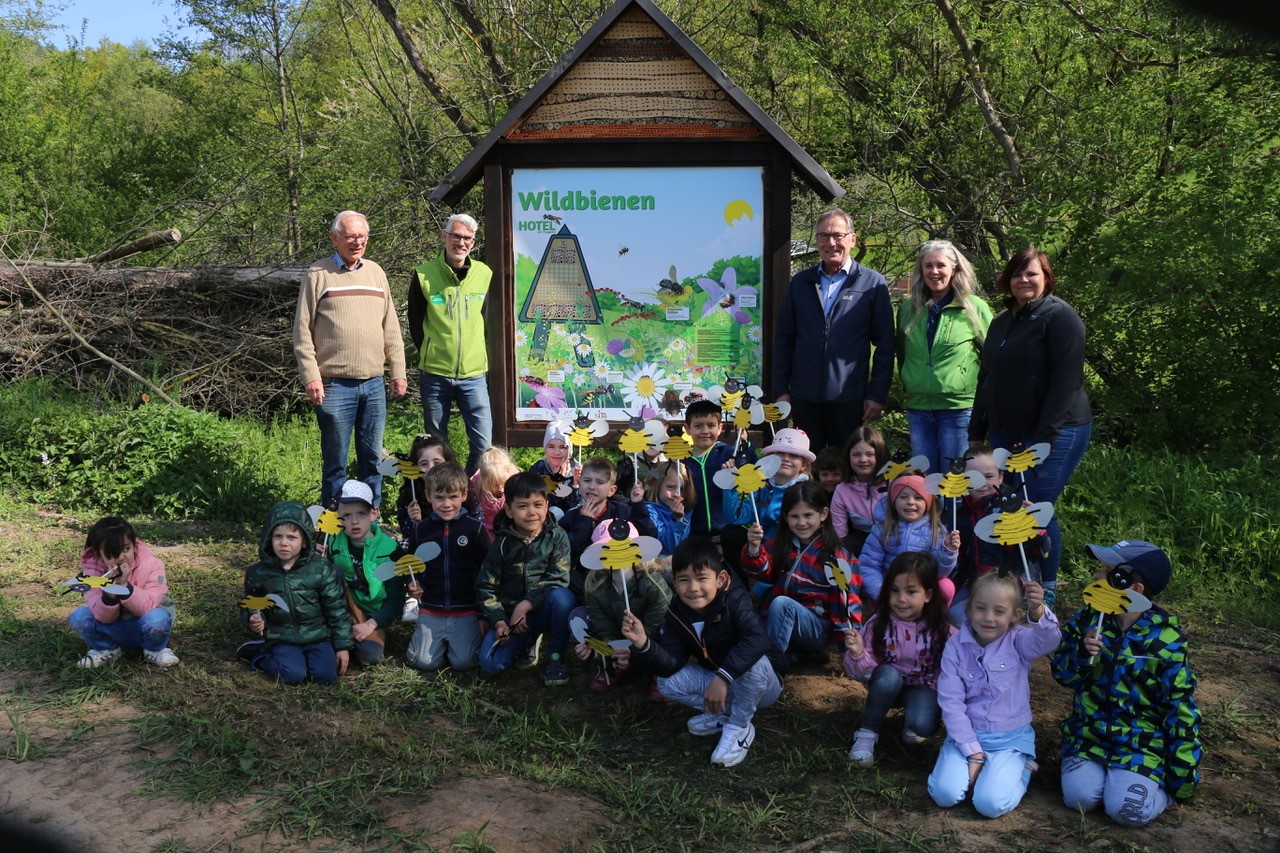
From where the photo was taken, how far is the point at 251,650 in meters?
4.86

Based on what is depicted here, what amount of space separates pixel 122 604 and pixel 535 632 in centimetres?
182

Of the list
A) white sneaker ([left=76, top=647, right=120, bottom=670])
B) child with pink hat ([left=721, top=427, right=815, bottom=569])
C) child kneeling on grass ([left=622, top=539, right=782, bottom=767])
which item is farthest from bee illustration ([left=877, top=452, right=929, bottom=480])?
white sneaker ([left=76, top=647, right=120, bottom=670])

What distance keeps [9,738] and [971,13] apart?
29.8 feet

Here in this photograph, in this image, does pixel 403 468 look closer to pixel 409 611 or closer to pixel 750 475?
pixel 409 611

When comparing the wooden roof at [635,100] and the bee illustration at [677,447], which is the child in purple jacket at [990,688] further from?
the wooden roof at [635,100]

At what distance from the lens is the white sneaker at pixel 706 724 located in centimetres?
429

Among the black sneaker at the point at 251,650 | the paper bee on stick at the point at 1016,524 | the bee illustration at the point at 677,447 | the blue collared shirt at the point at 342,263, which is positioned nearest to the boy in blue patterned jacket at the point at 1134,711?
the paper bee on stick at the point at 1016,524

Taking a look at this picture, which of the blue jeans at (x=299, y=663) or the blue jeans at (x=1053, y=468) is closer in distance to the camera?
the blue jeans at (x=299, y=663)

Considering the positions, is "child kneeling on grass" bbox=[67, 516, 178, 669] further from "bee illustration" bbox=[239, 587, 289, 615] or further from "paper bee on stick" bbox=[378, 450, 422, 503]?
"paper bee on stick" bbox=[378, 450, 422, 503]

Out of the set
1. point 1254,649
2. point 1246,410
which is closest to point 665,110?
point 1254,649

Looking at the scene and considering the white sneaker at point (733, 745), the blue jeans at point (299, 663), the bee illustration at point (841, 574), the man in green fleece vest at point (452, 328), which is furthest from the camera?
the man in green fleece vest at point (452, 328)

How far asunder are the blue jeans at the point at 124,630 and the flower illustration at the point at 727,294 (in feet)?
11.2

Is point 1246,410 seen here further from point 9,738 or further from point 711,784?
point 9,738

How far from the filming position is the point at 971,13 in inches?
377
